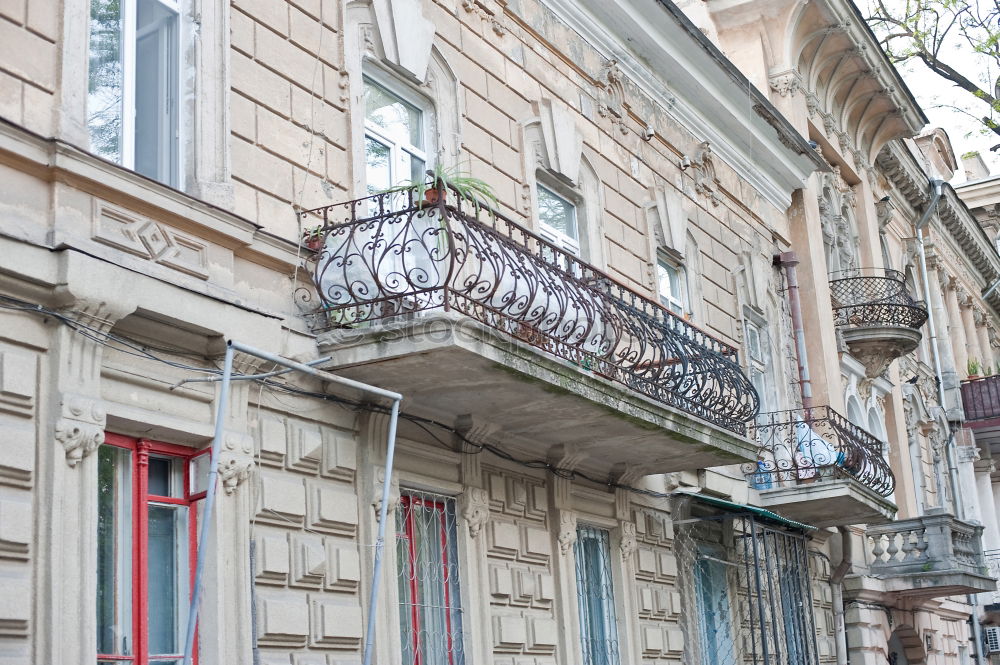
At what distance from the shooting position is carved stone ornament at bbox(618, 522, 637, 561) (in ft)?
42.0

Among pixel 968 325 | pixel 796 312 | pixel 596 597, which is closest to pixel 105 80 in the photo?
pixel 596 597

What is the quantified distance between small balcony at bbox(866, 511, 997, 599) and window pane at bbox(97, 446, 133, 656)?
49.7 feet

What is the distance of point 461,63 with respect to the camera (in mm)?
11531

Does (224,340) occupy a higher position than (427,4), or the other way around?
(427,4)

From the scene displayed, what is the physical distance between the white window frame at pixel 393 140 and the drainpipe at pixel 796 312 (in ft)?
29.6

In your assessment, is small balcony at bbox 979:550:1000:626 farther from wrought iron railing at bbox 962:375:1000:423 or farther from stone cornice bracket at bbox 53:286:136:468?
stone cornice bracket at bbox 53:286:136:468

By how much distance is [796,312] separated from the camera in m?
19.2

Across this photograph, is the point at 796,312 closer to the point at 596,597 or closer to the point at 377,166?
the point at 596,597

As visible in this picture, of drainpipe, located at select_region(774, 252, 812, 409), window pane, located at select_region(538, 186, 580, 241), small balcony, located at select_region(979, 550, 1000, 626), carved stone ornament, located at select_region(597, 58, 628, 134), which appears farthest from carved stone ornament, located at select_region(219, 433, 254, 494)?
small balcony, located at select_region(979, 550, 1000, 626)

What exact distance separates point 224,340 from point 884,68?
1802 centimetres

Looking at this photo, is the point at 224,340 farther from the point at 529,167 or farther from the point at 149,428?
the point at 529,167

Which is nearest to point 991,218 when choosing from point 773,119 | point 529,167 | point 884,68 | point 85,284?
point 884,68

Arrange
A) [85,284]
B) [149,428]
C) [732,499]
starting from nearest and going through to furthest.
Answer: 1. [85,284]
2. [149,428]
3. [732,499]

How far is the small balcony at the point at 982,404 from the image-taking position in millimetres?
28797
